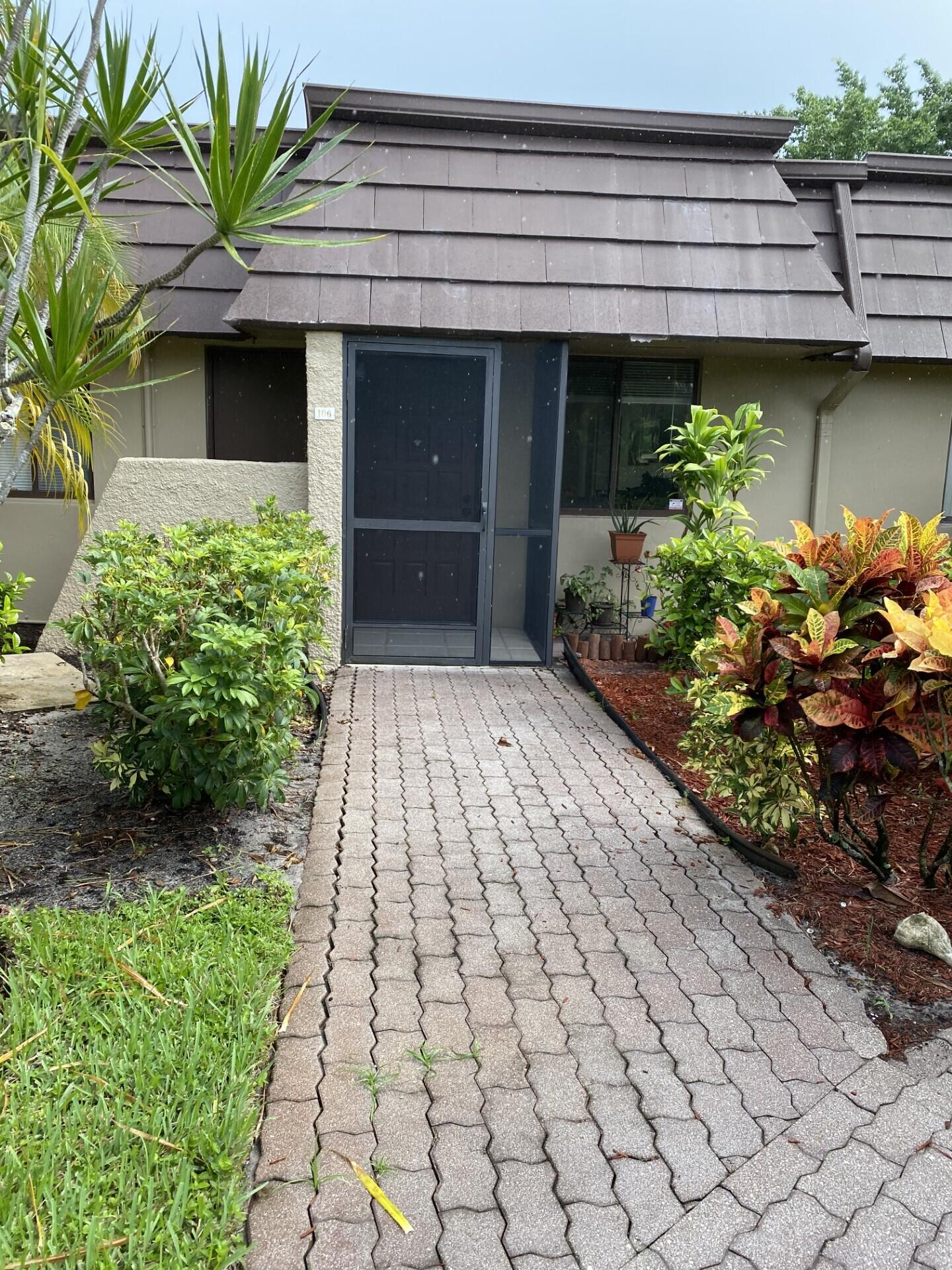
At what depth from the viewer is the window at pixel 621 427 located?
32.8 feet

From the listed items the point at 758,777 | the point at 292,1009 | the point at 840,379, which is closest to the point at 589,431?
the point at 840,379

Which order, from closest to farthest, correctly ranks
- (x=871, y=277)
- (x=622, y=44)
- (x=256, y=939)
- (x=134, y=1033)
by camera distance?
1. (x=134, y=1033)
2. (x=256, y=939)
3. (x=871, y=277)
4. (x=622, y=44)

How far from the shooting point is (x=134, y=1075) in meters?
2.80

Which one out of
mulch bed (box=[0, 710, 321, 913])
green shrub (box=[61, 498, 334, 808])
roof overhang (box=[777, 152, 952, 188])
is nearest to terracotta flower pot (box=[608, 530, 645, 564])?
roof overhang (box=[777, 152, 952, 188])

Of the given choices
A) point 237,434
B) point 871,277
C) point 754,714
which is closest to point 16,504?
point 237,434

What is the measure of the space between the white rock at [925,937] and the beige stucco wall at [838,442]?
21.3ft

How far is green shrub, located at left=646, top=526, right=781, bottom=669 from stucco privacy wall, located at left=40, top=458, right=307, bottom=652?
323cm

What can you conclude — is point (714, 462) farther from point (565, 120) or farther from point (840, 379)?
point (565, 120)

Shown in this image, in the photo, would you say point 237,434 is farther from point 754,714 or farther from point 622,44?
point 622,44

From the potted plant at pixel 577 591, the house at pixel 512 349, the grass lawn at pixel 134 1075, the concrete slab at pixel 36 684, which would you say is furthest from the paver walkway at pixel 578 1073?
the potted plant at pixel 577 591

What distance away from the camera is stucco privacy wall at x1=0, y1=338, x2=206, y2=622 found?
32.0ft

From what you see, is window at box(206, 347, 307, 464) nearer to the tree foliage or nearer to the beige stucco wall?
the beige stucco wall

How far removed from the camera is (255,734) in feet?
14.5

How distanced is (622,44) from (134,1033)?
13340 centimetres
